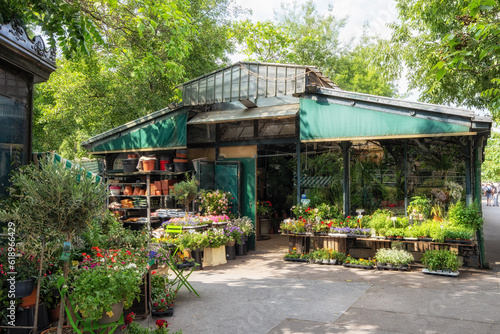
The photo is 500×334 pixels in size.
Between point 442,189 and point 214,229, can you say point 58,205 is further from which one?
point 442,189

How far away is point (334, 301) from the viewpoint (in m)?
6.52

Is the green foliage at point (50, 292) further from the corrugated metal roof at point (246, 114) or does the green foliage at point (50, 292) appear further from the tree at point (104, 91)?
the tree at point (104, 91)

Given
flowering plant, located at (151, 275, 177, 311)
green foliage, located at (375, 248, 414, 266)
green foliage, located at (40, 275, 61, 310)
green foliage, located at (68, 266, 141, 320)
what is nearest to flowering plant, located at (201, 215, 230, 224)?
flowering plant, located at (151, 275, 177, 311)

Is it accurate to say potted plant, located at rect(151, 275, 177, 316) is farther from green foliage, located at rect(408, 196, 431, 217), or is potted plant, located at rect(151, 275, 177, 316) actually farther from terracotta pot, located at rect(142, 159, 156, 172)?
green foliage, located at rect(408, 196, 431, 217)

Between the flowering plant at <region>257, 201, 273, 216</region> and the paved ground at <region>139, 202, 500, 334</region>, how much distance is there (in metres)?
4.61

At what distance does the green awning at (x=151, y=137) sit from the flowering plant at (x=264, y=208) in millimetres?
3980

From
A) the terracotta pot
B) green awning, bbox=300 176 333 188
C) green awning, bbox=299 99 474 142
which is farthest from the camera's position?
the terracotta pot

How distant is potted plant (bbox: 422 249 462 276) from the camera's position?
8.05 meters

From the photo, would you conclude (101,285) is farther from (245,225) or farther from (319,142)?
(319,142)

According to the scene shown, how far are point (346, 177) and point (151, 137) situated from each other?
20.8 ft

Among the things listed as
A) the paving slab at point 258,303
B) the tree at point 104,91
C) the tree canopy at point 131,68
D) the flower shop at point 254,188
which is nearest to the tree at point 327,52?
the tree canopy at point 131,68

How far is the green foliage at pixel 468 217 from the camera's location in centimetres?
861

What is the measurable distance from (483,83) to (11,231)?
13.3 metres

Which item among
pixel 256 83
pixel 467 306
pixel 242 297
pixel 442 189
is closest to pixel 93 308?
pixel 242 297
